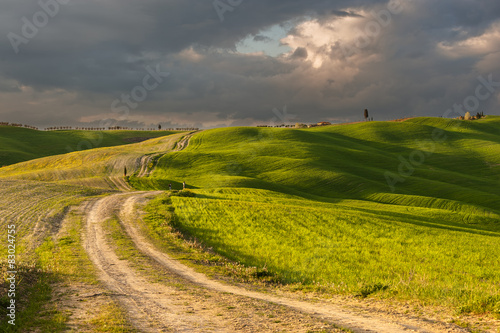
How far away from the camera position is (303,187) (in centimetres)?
8081

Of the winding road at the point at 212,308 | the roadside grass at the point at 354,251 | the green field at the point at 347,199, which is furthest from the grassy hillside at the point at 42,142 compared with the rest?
the winding road at the point at 212,308

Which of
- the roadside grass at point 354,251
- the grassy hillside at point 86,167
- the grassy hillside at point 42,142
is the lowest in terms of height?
the roadside grass at point 354,251

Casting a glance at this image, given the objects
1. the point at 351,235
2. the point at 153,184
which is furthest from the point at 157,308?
the point at 153,184

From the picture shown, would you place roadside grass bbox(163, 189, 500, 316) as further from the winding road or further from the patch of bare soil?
the patch of bare soil

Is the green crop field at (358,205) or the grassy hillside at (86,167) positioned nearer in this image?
the green crop field at (358,205)

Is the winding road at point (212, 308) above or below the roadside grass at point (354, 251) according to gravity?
above

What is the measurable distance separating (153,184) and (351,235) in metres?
48.8

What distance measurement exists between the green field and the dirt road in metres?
2.64

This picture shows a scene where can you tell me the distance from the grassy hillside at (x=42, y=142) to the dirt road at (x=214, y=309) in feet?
449

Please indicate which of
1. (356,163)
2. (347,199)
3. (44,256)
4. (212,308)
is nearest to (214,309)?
(212,308)

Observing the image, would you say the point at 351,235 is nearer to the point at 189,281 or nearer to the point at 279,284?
the point at 279,284

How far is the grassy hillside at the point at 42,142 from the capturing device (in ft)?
464

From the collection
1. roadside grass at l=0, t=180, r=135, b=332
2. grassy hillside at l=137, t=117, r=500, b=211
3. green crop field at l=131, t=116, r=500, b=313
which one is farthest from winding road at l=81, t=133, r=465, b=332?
grassy hillside at l=137, t=117, r=500, b=211

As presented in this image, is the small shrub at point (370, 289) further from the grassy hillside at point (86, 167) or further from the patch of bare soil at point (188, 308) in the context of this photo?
the grassy hillside at point (86, 167)
